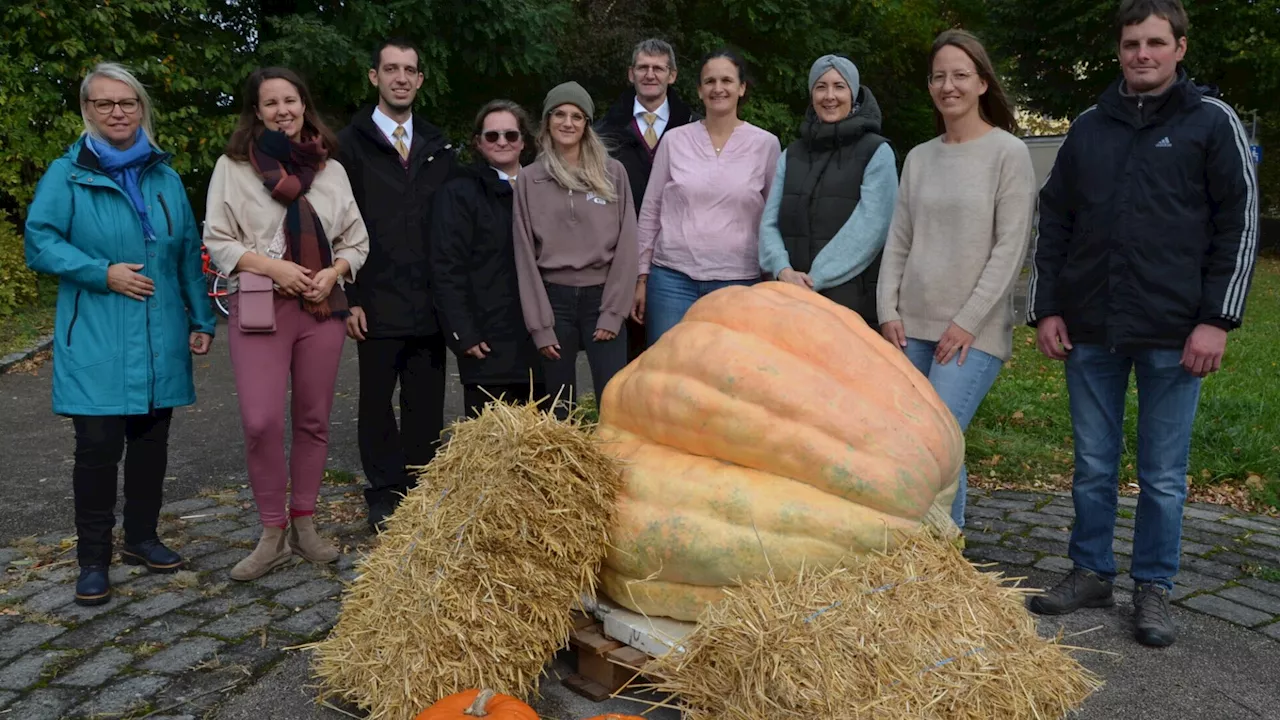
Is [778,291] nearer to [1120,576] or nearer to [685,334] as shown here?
[685,334]

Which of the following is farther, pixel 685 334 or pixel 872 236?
pixel 872 236

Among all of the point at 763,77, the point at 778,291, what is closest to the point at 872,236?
the point at 778,291

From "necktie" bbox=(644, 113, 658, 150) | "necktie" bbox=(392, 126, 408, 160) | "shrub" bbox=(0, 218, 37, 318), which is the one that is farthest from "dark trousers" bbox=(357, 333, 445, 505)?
"shrub" bbox=(0, 218, 37, 318)

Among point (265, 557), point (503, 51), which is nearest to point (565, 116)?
point (265, 557)

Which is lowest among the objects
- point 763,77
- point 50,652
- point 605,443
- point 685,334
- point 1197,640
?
point 50,652

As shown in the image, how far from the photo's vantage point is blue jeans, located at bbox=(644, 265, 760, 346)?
4387mm

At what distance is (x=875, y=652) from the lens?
7.81 feet

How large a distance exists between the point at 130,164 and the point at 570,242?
5.79 ft

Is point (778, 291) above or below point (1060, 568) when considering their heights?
above

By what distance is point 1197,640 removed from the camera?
346cm

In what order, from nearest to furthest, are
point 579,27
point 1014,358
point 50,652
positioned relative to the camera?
1. point 50,652
2. point 1014,358
3. point 579,27

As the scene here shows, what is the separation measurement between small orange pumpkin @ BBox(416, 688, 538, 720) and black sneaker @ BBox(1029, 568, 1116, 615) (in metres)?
2.07

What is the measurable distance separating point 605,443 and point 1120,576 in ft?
7.79

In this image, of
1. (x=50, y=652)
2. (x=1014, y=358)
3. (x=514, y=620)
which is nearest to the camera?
(x=514, y=620)
